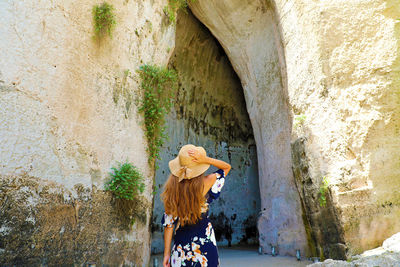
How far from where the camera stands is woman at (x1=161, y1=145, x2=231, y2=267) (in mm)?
2062

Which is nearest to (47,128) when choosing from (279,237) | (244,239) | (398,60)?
(398,60)

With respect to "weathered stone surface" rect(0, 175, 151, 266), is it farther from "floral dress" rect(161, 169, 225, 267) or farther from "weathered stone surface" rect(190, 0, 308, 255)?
"weathered stone surface" rect(190, 0, 308, 255)

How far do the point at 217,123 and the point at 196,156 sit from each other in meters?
8.24

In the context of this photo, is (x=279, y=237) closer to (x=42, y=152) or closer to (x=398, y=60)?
(x=398, y=60)

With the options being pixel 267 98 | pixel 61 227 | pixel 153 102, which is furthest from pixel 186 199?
pixel 267 98

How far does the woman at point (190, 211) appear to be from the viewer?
6.77 ft

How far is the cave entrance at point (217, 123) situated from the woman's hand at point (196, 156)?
20.9ft

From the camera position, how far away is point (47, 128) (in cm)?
391

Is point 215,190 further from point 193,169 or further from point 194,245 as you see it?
point 194,245

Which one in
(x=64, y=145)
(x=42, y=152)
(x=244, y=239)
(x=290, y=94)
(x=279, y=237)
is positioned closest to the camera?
(x=42, y=152)

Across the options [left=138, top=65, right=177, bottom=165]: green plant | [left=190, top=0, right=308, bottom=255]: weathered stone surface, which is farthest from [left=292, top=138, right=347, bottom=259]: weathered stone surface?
[left=138, top=65, right=177, bottom=165]: green plant

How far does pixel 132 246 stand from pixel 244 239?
5.95m

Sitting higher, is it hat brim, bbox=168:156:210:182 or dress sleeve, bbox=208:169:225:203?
hat brim, bbox=168:156:210:182

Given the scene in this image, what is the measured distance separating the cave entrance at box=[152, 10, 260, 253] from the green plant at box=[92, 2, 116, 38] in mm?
4028
